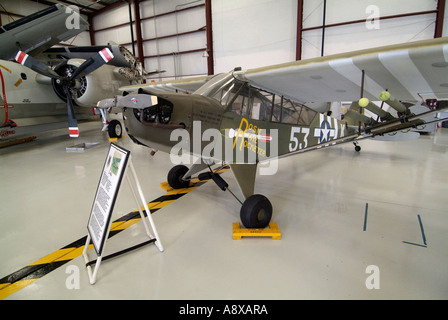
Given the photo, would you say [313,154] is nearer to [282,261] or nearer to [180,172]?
[180,172]

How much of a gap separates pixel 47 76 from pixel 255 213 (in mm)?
7534

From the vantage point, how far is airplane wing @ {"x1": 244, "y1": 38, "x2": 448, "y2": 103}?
84.8 inches

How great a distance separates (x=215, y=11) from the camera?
15.0 m

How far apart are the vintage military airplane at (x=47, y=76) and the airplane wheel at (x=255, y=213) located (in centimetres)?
546

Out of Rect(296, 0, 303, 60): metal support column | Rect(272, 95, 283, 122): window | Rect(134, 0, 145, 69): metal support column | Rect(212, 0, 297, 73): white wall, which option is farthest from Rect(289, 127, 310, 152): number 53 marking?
Rect(134, 0, 145, 69): metal support column

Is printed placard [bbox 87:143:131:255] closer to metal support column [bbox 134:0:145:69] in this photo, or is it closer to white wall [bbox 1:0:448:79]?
white wall [bbox 1:0:448:79]

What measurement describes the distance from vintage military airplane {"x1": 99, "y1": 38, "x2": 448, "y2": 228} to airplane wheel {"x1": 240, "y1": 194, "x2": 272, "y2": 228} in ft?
0.04

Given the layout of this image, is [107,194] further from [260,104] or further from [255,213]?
[260,104]

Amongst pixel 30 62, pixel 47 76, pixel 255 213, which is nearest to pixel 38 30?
pixel 47 76

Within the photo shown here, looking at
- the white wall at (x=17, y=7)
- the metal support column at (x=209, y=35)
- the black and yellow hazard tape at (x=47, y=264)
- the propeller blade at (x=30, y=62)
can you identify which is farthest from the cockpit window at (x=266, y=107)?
the white wall at (x=17, y=7)

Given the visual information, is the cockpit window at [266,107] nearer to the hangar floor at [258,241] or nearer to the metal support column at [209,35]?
the hangar floor at [258,241]

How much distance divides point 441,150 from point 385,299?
774cm

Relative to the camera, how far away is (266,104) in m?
3.31

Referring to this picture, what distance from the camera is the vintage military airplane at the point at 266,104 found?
229 cm
